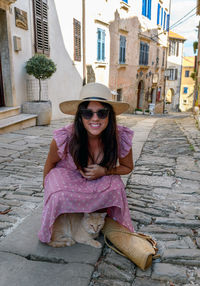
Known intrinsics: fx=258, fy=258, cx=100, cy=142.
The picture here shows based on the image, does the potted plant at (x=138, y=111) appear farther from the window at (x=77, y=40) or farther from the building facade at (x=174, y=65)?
the building facade at (x=174, y=65)

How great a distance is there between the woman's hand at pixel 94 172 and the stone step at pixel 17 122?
4.90 metres

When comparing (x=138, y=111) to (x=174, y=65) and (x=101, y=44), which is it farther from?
(x=174, y=65)

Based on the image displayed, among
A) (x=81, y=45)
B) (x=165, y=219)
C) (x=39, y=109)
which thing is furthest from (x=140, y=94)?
(x=165, y=219)

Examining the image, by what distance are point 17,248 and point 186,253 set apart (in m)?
1.38

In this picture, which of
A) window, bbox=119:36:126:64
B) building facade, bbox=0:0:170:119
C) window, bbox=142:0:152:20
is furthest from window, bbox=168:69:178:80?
window, bbox=119:36:126:64

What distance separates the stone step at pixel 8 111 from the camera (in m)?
7.01

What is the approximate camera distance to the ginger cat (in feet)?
6.82

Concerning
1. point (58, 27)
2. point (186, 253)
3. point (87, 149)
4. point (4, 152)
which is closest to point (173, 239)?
point (186, 253)

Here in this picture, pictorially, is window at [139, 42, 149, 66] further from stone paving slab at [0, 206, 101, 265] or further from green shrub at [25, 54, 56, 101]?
stone paving slab at [0, 206, 101, 265]

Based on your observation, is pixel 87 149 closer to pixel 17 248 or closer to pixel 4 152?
pixel 17 248

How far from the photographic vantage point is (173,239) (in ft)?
7.68

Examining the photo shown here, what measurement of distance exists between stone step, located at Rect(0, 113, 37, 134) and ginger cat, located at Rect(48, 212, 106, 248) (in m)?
4.89

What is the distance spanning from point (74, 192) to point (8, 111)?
5900 millimetres

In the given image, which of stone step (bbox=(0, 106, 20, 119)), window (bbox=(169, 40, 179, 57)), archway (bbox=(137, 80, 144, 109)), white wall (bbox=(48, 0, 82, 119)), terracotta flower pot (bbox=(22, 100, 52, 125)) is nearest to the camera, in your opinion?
stone step (bbox=(0, 106, 20, 119))
